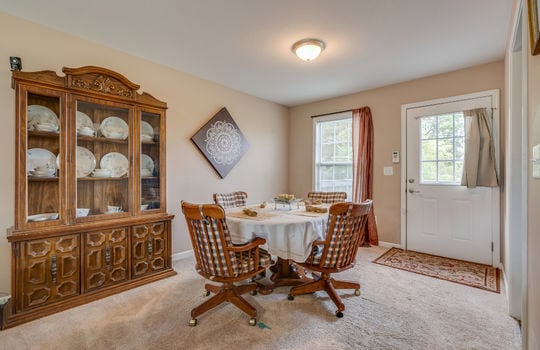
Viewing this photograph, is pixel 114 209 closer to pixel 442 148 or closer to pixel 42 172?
pixel 42 172

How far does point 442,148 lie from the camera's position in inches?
135

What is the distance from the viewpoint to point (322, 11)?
2.12 m

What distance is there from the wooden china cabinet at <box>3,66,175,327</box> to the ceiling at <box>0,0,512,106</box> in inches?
19.9

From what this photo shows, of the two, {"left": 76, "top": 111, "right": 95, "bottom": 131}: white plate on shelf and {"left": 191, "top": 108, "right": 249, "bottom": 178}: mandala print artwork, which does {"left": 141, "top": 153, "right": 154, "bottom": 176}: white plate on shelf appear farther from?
{"left": 191, "top": 108, "right": 249, "bottom": 178}: mandala print artwork

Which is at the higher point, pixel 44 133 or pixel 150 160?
pixel 44 133

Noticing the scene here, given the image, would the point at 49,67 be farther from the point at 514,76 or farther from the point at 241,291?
the point at 514,76

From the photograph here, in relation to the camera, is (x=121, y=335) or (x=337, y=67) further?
(x=337, y=67)

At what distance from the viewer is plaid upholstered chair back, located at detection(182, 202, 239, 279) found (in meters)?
1.78

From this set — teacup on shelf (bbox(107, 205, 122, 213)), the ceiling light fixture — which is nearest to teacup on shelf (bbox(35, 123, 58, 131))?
teacup on shelf (bbox(107, 205, 122, 213))

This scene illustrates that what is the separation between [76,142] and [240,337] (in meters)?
2.16

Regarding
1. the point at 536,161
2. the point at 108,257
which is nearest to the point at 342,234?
the point at 536,161

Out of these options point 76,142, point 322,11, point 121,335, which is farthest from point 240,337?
point 322,11

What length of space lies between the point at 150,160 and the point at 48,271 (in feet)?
4.30

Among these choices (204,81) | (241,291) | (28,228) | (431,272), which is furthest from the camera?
(204,81)
